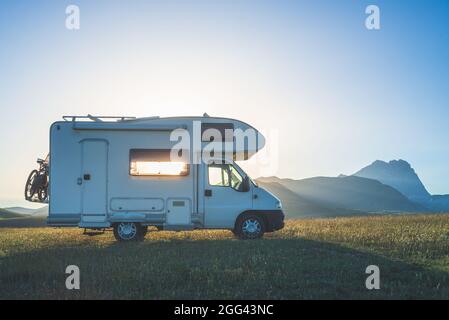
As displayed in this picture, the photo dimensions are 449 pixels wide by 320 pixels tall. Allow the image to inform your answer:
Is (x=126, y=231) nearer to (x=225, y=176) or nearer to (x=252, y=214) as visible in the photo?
(x=225, y=176)

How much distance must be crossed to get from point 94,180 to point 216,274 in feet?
25.0

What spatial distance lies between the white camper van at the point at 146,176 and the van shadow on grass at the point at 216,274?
91.1 inches

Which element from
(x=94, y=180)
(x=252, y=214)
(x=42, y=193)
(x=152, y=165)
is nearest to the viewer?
(x=94, y=180)

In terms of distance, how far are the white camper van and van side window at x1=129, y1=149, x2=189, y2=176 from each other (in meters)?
0.03

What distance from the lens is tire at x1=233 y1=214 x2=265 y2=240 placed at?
18000 mm

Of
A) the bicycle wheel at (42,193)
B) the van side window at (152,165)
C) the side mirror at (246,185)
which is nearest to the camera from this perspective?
the van side window at (152,165)

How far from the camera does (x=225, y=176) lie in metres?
18.1

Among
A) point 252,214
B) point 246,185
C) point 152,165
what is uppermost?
point 152,165

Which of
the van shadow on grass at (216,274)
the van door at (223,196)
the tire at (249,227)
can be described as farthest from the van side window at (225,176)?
the van shadow on grass at (216,274)

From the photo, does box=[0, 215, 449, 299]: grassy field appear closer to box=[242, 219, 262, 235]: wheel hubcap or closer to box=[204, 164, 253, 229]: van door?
box=[204, 164, 253, 229]: van door

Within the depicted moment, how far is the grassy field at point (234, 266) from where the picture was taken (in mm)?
9742

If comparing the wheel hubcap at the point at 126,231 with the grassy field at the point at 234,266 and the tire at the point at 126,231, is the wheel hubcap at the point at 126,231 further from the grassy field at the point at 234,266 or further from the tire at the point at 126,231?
the grassy field at the point at 234,266

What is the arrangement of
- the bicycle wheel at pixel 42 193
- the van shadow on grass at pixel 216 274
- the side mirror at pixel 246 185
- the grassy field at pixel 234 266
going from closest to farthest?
the van shadow on grass at pixel 216 274 < the grassy field at pixel 234 266 < the side mirror at pixel 246 185 < the bicycle wheel at pixel 42 193

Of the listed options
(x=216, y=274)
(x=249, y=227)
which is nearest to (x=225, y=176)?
(x=249, y=227)
